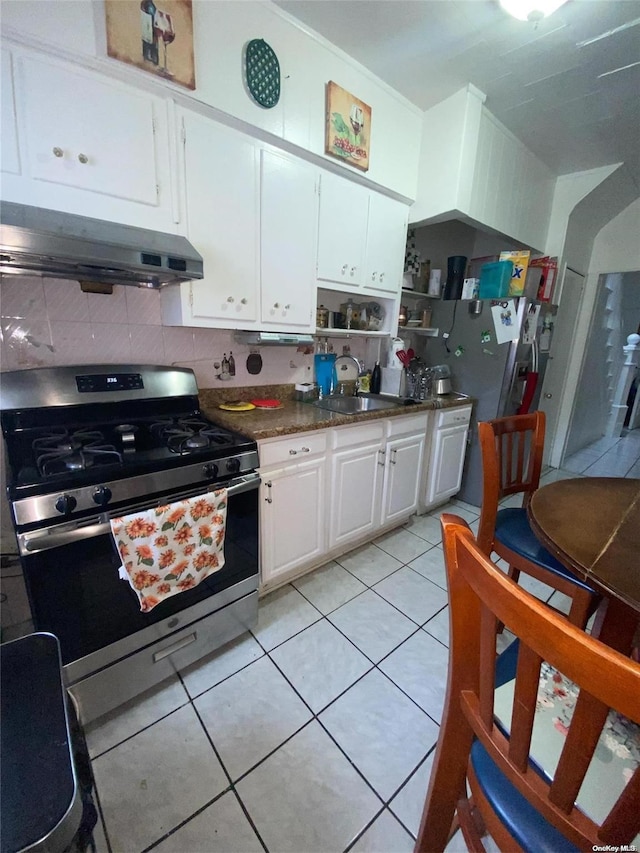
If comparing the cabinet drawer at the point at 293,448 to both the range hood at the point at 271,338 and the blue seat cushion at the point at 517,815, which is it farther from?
the blue seat cushion at the point at 517,815

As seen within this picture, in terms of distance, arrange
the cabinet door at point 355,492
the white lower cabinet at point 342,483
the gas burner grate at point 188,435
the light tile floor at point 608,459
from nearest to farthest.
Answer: the gas burner grate at point 188,435
the white lower cabinet at point 342,483
the cabinet door at point 355,492
the light tile floor at point 608,459

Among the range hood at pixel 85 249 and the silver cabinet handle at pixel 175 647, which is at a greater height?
the range hood at pixel 85 249

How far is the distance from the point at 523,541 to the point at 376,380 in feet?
4.85

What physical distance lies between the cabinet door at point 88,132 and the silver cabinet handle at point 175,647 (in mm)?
1728

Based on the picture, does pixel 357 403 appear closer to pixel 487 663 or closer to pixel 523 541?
pixel 523 541

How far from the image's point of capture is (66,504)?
0.98 meters

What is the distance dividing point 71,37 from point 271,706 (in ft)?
8.00

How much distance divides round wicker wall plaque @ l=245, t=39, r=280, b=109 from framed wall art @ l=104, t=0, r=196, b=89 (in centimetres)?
25

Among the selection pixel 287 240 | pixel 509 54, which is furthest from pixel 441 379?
pixel 509 54

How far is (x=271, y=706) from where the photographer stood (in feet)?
4.21

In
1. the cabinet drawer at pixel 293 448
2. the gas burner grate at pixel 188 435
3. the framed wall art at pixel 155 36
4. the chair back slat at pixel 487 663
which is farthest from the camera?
the cabinet drawer at pixel 293 448

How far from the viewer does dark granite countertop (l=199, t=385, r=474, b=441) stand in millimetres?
1557

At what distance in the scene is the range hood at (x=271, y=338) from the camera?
1.80m

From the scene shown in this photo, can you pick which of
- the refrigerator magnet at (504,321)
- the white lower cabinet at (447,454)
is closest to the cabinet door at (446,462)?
the white lower cabinet at (447,454)
